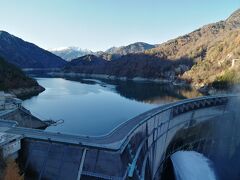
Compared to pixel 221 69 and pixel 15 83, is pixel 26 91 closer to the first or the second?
pixel 15 83

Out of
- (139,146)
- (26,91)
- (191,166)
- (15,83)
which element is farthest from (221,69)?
(139,146)

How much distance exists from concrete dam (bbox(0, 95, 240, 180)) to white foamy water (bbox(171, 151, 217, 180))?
90cm

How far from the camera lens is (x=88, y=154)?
26.4 m

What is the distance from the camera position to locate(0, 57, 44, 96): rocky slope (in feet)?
313

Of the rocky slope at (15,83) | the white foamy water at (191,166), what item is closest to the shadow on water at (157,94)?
the rocky slope at (15,83)

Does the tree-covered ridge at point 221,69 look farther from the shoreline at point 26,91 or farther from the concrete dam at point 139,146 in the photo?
the shoreline at point 26,91

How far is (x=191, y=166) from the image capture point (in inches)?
1603

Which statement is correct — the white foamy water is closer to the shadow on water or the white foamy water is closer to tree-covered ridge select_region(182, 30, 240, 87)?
the shadow on water

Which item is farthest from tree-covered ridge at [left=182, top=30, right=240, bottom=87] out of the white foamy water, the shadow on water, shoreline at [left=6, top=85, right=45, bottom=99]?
shoreline at [left=6, top=85, right=45, bottom=99]

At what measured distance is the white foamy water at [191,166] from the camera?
125 ft

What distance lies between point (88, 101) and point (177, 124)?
156 feet

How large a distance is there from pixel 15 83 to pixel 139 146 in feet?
262

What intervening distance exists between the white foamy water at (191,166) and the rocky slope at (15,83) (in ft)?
213

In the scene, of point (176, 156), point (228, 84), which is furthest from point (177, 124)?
point (228, 84)
